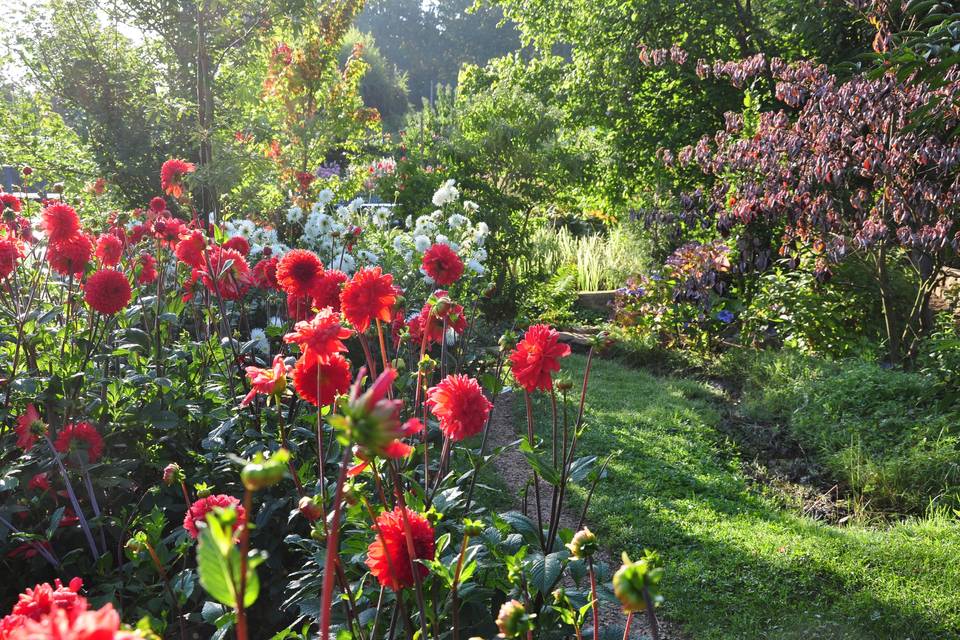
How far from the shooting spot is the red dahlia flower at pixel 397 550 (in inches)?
40.0

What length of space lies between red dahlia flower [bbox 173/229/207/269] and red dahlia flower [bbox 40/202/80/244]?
0.29 meters

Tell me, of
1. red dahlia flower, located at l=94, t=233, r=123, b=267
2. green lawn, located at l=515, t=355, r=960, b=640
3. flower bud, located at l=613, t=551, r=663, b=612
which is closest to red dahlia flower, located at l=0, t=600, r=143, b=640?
flower bud, located at l=613, t=551, r=663, b=612

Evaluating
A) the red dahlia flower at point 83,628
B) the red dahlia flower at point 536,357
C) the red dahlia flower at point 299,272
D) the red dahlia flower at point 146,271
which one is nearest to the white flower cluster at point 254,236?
the red dahlia flower at point 146,271

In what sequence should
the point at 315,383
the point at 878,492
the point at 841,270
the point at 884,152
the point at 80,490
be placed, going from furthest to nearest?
1. the point at 841,270
2. the point at 884,152
3. the point at 878,492
4. the point at 80,490
5. the point at 315,383

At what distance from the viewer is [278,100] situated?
7.22 m

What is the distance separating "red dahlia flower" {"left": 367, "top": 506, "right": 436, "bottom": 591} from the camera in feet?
3.34

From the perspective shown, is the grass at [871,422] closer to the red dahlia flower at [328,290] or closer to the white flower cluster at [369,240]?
the white flower cluster at [369,240]

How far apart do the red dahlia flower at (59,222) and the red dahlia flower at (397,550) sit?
1.47 meters

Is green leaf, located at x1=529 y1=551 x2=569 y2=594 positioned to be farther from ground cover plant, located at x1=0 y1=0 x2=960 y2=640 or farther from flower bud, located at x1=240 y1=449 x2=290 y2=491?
flower bud, located at x1=240 y1=449 x2=290 y2=491

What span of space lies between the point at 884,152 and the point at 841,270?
1.37 metres

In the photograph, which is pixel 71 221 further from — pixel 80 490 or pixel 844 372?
pixel 844 372

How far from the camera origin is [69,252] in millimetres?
2008

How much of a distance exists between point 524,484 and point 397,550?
2.47 m

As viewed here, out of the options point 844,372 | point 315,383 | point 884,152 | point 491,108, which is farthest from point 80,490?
point 491,108
